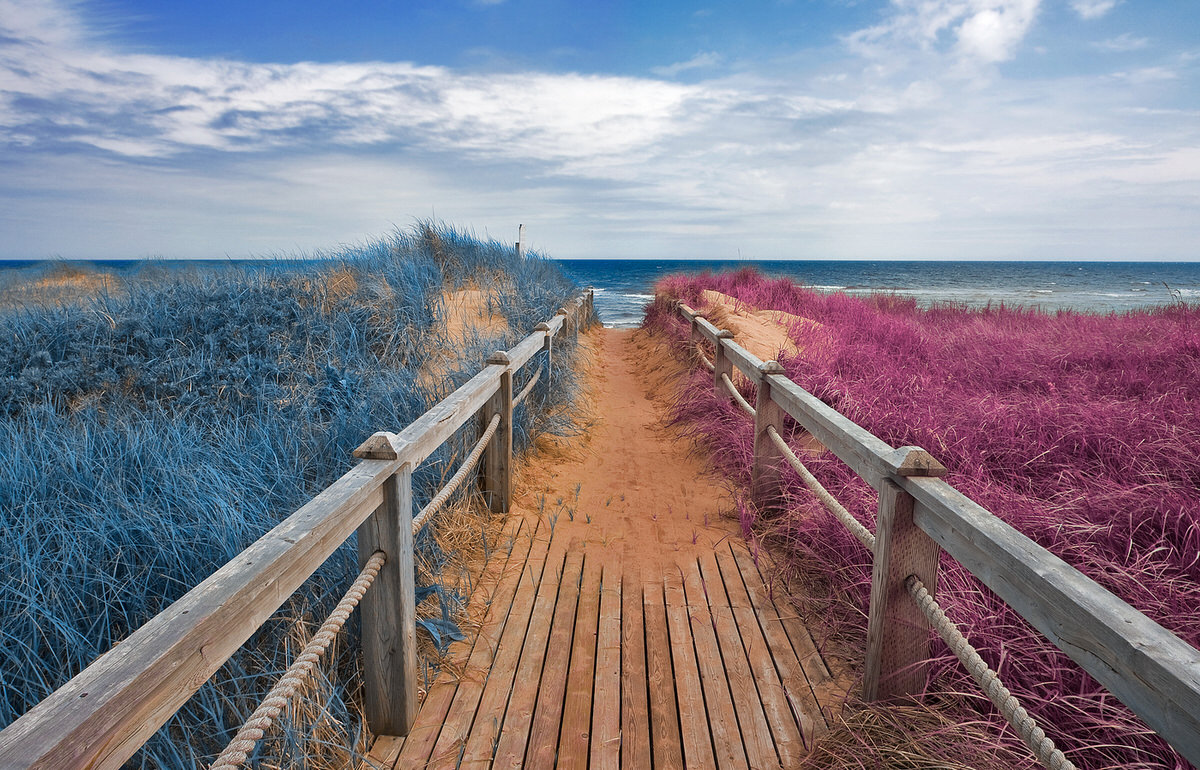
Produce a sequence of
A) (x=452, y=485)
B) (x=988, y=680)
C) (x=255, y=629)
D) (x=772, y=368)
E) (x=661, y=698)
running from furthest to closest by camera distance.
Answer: (x=772, y=368) → (x=452, y=485) → (x=661, y=698) → (x=988, y=680) → (x=255, y=629)

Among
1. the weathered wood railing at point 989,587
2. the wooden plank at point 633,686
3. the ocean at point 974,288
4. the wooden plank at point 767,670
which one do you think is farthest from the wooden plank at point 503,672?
the ocean at point 974,288

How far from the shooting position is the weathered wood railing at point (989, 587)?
120 centimetres

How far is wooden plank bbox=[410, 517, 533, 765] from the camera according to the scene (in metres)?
2.32

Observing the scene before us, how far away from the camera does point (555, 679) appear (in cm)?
272

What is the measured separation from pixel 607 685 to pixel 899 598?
1.23 m

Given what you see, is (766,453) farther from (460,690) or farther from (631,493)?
(460,690)

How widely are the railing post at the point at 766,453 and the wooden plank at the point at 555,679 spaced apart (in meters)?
1.45

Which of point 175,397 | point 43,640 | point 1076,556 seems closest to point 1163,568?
point 1076,556

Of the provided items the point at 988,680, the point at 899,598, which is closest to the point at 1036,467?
the point at 899,598

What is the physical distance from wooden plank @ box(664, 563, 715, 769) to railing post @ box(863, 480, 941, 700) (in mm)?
627

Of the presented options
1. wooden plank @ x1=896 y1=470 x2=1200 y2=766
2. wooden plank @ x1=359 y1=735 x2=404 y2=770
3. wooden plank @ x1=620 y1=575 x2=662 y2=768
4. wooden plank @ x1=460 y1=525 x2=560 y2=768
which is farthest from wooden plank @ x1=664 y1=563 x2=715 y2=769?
wooden plank @ x1=896 y1=470 x2=1200 y2=766

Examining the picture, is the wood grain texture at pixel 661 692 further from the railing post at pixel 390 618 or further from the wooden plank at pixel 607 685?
the railing post at pixel 390 618

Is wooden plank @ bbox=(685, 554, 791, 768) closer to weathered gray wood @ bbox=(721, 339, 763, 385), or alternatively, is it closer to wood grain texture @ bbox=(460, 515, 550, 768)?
wood grain texture @ bbox=(460, 515, 550, 768)

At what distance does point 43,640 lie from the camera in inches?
91.2
